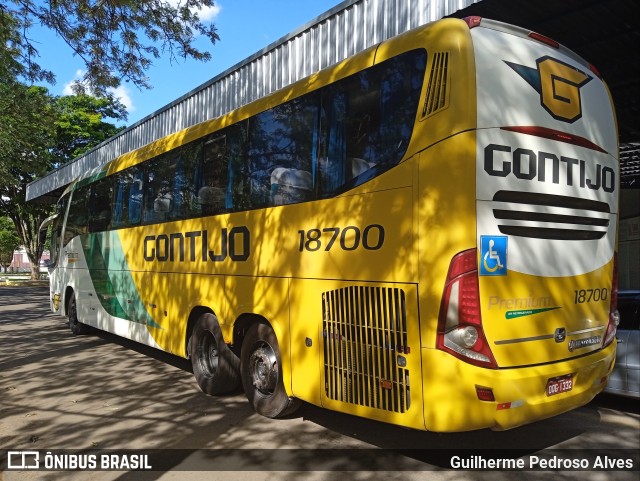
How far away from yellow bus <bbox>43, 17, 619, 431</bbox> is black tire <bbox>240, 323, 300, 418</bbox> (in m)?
0.02

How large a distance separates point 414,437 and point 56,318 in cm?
1227

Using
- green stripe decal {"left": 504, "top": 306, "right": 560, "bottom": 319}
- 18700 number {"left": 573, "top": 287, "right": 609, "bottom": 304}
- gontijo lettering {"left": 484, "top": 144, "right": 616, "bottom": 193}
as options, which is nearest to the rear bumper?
green stripe decal {"left": 504, "top": 306, "right": 560, "bottom": 319}

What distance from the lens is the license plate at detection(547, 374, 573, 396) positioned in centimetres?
341

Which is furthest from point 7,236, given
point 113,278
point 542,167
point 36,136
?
point 542,167

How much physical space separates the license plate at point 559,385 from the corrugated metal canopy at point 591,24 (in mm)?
4739

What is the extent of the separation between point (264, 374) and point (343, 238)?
6.22 ft

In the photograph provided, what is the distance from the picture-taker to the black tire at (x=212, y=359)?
559 cm

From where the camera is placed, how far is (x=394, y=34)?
22.7 feet

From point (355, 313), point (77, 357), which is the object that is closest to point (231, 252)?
point (355, 313)

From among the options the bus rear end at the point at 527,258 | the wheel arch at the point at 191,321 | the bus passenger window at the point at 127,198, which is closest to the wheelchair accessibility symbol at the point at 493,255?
the bus rear end at the point at 527,258

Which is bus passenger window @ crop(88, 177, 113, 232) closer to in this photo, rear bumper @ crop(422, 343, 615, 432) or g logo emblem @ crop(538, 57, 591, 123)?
rear bumper @ crop(422, 343, 615, 432)

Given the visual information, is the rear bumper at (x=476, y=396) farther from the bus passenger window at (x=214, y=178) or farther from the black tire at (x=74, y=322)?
the black tire at (x=74, y=322)

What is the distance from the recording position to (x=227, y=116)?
5652mm

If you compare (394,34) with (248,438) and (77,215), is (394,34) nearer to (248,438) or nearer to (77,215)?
(248,438)
